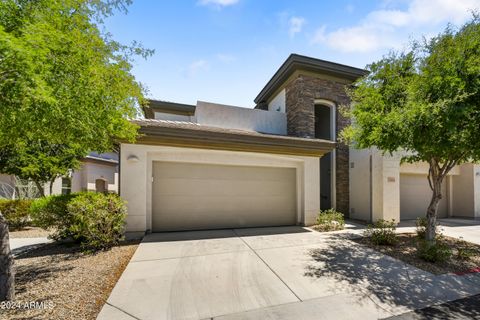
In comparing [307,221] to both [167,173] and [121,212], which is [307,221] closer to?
[167,173]

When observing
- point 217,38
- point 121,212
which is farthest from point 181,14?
point 121,212

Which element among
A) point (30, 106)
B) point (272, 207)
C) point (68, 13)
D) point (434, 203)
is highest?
point (68, 13)

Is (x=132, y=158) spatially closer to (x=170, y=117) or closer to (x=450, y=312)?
(x=170, y=117)

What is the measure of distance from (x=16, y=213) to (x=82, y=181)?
8259mm

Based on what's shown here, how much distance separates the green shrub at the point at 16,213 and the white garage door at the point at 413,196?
1815cm

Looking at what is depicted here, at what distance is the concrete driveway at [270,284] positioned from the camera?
342 centimetres

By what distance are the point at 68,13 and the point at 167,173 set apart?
541 centimetres

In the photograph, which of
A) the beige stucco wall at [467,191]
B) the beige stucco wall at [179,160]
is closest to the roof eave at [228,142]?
the beige stucco wall at [179,160]

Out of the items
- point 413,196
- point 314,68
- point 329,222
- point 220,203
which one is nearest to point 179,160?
point 220,203

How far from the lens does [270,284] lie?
4250 mm

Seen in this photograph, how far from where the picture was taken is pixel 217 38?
8.01m

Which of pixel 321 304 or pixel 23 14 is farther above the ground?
pixel 23 14

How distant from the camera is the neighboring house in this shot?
11.9 metres

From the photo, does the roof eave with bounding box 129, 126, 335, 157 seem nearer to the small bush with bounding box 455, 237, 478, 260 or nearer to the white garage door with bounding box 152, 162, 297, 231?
the white garage door with bounding box 152, 162, 297, 231
